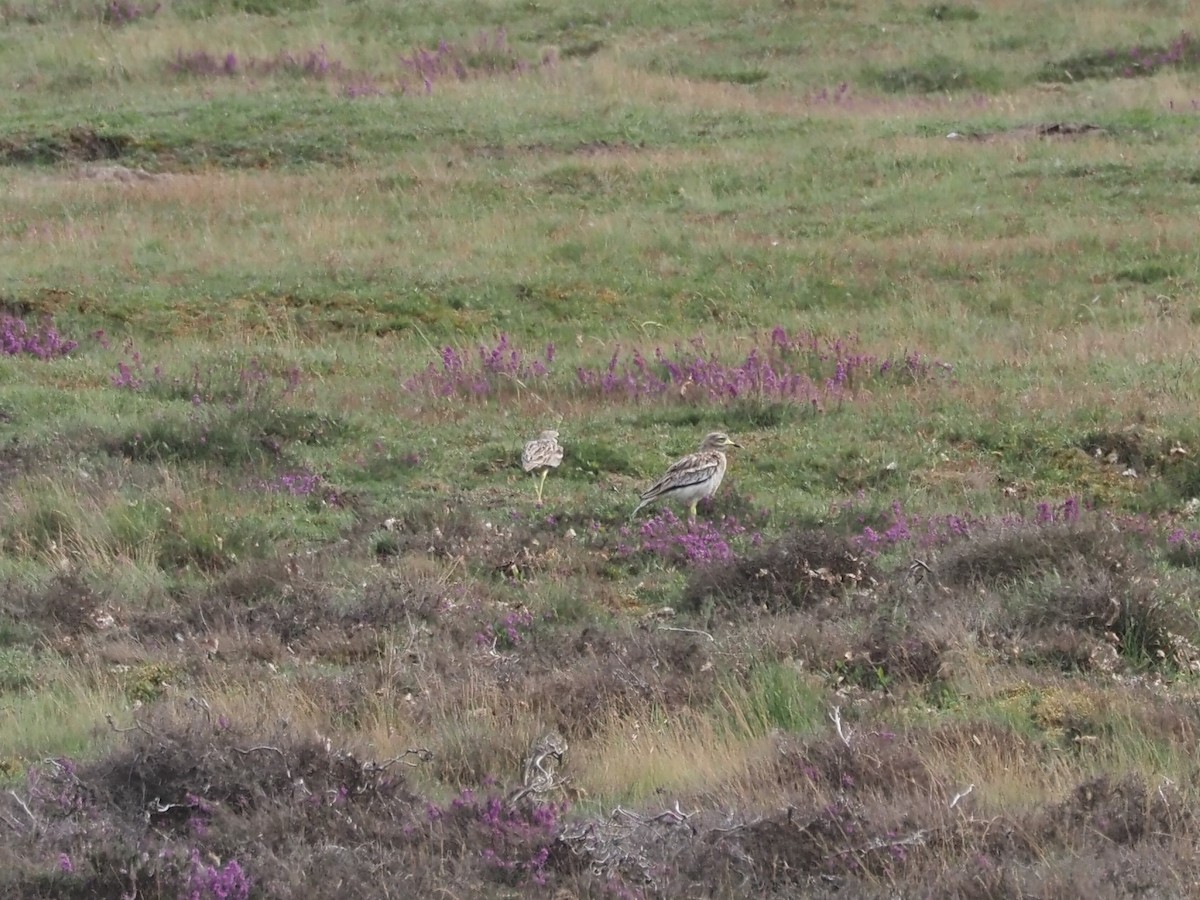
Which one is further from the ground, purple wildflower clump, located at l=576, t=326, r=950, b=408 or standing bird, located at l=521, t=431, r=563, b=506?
standing bird, located at l=521, t=431, r=563, b=506

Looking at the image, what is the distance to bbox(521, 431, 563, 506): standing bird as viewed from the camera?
40.7 ft

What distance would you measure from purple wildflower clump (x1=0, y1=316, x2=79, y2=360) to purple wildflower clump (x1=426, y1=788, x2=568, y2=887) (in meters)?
12.5

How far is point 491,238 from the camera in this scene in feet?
71.3

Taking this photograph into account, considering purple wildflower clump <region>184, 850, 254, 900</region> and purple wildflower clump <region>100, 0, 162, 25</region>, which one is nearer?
purple wildflower clump <region>184, 850, 254, 900</region>

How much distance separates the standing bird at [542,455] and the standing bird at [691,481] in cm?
116

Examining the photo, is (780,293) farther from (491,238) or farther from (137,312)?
(137,312)

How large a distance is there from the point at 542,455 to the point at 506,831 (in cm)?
694

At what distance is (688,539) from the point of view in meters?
10.9

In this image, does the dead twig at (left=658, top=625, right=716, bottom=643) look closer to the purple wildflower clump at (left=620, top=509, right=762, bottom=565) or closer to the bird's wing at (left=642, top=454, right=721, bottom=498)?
the purple wildflower clump at (left=620, top=509, right=762, bottom=565)

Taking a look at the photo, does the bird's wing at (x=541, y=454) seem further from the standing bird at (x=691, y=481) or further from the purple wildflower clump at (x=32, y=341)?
the purple wildflower clump at (x=32, y=341)

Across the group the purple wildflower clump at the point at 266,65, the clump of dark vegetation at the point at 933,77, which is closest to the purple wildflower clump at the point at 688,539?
the clump of dark vegetation at the point at 933,77

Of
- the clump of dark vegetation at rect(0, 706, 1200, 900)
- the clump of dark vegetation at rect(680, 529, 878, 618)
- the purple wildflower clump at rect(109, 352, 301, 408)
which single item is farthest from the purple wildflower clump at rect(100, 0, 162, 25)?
the clump of dark vegetation at rect(0, 706, 1200, 900)

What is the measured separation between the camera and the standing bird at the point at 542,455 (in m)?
12.4

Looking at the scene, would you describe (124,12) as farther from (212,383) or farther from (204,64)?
(212,383)
